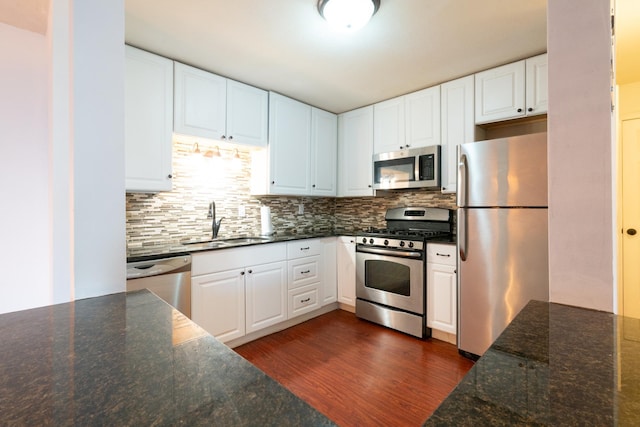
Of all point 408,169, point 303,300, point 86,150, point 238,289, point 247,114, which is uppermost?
point 247,114

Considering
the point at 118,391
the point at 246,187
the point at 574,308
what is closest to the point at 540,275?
the point at 574,308

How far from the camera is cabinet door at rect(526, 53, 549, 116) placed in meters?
2.25

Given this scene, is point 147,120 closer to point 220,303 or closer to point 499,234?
point 220,303

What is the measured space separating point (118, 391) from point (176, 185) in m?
2.40

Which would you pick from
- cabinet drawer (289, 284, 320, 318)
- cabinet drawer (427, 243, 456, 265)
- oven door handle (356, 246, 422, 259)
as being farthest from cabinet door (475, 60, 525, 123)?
cabinet drawer (289, 284, 320, 318)

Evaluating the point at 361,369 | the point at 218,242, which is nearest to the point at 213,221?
the point at 218,242

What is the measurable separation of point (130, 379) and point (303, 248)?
2.50 metres

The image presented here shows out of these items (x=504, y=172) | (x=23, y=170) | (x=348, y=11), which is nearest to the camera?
(x=348, y=11)

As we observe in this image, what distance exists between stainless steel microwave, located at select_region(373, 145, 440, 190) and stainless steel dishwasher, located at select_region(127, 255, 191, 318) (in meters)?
2.07

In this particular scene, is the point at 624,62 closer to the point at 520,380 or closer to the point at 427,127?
the point at 427,127

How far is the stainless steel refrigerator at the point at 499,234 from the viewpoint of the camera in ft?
6.61

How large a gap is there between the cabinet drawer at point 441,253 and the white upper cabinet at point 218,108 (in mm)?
1866

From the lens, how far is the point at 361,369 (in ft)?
7.04

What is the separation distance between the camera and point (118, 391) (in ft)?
1.53
